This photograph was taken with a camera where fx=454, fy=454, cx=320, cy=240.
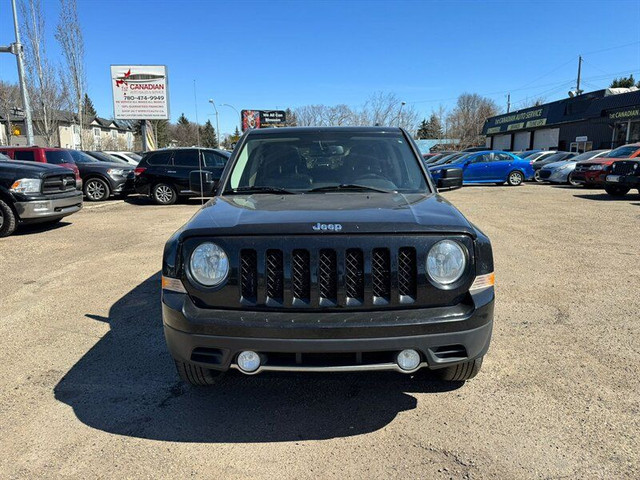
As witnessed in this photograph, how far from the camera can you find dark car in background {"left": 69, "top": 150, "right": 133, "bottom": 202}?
14.6 m

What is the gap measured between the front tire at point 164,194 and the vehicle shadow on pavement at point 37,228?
3.77 meters

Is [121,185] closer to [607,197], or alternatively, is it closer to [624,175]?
[624,175]

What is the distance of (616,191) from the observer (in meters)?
14.8

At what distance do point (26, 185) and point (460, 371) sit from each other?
8524mm

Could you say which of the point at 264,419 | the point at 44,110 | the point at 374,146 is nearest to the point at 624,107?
the point at 374,146

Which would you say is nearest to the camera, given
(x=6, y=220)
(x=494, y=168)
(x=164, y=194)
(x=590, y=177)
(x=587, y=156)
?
(x=6, y=220)

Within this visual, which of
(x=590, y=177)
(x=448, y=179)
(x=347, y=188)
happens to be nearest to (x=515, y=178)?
(x=590, y=177)

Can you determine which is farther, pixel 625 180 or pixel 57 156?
pixel 625 180

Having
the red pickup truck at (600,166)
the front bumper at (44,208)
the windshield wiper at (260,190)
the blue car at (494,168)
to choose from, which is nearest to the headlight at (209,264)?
the windshield wiper at (260,190)

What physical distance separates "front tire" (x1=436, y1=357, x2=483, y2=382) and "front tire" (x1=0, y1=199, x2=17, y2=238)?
27.6 ft

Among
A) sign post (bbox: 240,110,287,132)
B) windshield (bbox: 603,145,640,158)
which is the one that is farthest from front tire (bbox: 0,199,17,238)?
sign post (bbox: 240,110,287,132)

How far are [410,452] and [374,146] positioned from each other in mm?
2424

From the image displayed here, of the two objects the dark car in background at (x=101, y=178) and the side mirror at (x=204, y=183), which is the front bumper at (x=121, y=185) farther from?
the side mirror at (x=204, y=183)

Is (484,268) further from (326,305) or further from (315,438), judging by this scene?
(315,438)
